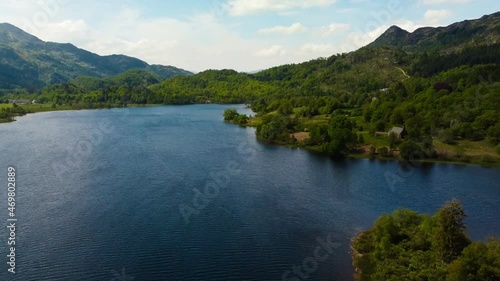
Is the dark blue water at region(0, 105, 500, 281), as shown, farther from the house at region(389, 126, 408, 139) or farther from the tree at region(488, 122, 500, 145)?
the tree at region(488, 122, 500, 145)

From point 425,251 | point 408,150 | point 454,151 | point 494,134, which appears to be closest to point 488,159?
point 454,151

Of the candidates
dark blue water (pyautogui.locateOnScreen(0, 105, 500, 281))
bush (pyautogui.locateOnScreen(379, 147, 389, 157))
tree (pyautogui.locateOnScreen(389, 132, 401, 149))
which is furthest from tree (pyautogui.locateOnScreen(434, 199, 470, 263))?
tree (pyautogui.locateOnScreen(389, 132, 401, 149))

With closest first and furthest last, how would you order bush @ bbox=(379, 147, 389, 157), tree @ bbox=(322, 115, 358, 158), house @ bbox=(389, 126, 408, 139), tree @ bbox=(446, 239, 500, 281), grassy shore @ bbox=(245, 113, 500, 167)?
tree @ bbox=(446, 239, 500, 281), grassy shore @ bbox=(245, 113, 500, 167), bush @ bbox=(379, 147, 389, 157), tree @ bbox=(322, 115, 358, 158), house @ bbox=(389, 126, 408, 139)

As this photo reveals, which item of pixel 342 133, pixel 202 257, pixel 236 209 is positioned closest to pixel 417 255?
pixel 202 257

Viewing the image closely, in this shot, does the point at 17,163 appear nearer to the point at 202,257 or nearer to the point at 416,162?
the point at 202,257

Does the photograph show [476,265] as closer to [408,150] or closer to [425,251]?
[425,251]
